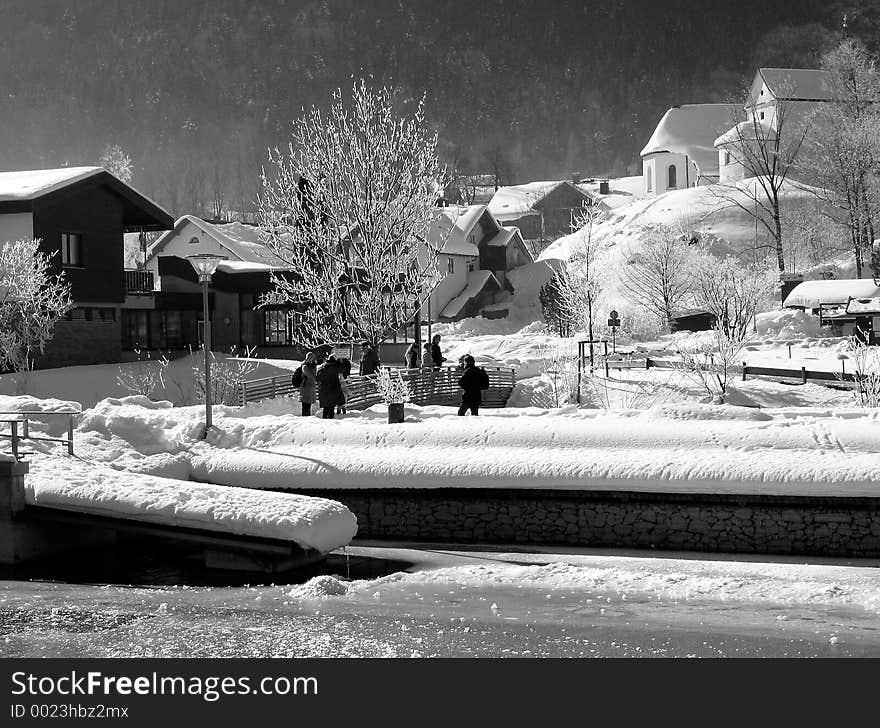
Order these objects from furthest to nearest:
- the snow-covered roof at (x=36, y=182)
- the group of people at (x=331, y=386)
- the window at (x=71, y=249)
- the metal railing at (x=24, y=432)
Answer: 1. the window at (x=71, y=249)
2. the snow-covered roof at (x=36, y=182)
3. the group of people at (x=331, y=386)
4. the metal railing at (x=24, y=432)

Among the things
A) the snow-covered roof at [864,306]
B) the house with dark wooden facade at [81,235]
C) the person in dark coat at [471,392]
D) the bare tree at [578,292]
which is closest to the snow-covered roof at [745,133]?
the bare tree at [578,292]

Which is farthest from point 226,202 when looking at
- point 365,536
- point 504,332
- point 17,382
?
point 365,536

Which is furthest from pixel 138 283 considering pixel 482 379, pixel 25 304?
pixel 482 379

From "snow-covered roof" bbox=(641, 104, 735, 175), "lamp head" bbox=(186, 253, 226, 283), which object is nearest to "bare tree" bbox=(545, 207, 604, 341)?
"lamp head" bbox=(186, 253, 226, 283)

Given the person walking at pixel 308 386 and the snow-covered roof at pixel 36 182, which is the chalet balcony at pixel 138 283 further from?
the person walking at pixel 308 386

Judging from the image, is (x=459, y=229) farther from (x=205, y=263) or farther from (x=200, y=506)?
(x=200, y=506)

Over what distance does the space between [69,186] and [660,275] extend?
40.7 meters

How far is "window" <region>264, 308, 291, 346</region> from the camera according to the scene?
45.8 metres

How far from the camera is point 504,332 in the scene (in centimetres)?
7181

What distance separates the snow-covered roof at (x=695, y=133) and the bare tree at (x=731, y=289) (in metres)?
39.4

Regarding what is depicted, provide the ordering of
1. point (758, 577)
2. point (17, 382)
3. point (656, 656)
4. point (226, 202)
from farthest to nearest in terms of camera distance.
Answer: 1. point (226, 202)
2. point (17, 382)
3. point (758, 577)
4. point (656, 656)

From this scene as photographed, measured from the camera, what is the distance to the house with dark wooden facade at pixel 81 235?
38188mm
